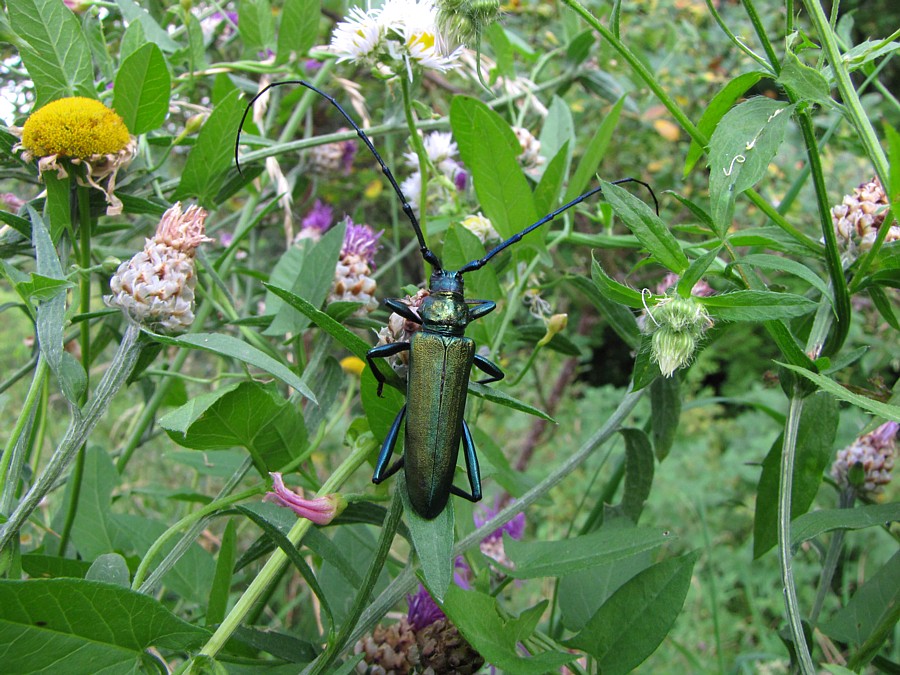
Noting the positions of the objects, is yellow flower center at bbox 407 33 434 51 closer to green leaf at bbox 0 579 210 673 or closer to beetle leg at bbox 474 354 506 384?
beetle leg at bbox 474 354 506 384

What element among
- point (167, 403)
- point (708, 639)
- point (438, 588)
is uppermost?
point (438, 588)

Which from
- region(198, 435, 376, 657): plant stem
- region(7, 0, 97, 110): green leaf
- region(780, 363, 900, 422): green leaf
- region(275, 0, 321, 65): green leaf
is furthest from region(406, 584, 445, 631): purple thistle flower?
region(275, 0, 321, 65): green leaf

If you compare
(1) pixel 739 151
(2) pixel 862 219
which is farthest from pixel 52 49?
(2) pixel 862 219

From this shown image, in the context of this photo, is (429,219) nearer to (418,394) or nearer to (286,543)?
(418,394)

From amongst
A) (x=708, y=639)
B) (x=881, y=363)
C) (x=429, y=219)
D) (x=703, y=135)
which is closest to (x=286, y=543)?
(x=703, y=135)

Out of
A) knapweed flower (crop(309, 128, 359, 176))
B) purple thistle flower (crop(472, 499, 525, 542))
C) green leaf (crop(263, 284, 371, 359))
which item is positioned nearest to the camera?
green leaf (crop(263, 284, 371, 359))

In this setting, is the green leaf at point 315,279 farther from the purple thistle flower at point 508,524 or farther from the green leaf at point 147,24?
the purple thistle flower at point 508,524
